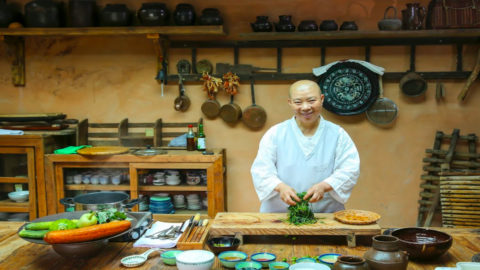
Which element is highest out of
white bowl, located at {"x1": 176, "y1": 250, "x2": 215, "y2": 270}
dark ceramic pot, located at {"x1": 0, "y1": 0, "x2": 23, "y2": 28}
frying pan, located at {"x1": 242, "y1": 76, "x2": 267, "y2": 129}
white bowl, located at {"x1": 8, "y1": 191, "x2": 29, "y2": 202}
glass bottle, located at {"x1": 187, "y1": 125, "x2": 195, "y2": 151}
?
dark ceramic pot, located at {"x1": 0, "y1": 0, "x2": 23, "y2": 28}

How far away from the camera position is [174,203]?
457 cm

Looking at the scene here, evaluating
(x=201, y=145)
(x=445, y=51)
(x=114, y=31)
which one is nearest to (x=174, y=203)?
(x=201, y=145)

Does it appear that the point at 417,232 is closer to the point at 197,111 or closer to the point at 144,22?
the point at 197,111

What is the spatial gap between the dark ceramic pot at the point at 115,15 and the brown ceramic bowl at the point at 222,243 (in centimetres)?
297

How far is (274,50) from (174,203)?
1898 millimetres

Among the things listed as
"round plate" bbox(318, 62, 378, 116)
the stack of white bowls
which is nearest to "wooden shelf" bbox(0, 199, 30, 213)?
the stack of white bowls

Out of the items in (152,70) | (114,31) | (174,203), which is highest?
(114,31)

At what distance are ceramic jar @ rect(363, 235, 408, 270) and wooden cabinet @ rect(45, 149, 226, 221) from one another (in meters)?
2.62

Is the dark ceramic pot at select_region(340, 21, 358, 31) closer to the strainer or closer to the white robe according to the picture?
the strainer

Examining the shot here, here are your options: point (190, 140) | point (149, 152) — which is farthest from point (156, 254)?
point (190, 140)

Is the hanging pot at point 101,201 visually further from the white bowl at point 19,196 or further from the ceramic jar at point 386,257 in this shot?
the white bowl at point 19,196

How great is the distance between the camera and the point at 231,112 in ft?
15.5

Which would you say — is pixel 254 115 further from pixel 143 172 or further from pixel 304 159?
pixel 304 159

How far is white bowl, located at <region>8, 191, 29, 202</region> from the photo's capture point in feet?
15.0
